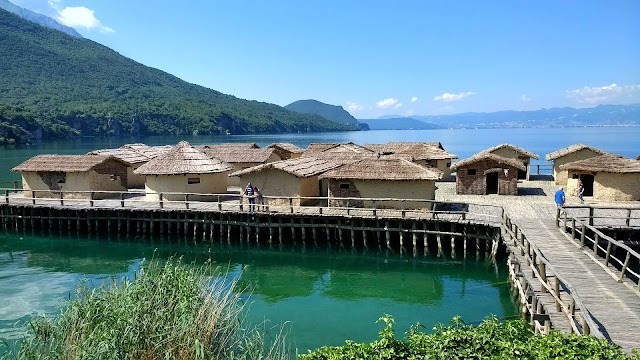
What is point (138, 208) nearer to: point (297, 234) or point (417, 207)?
point (297, 234)

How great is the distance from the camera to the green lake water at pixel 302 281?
61.7 ft

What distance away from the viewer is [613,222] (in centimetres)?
2425

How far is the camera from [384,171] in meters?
28.6

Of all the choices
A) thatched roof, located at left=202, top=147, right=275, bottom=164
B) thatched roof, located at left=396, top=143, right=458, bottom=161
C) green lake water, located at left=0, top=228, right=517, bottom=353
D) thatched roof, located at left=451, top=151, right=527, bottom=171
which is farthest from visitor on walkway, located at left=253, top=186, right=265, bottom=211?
thatched roof, located at left=396, top=143, right=458, bottom=161

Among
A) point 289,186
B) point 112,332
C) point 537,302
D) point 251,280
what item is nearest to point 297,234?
point 289,186

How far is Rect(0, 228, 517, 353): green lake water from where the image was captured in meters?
18.8

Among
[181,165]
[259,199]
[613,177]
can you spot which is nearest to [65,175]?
[181,165]

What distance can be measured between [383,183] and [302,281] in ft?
25.6

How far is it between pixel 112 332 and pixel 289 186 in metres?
19.0

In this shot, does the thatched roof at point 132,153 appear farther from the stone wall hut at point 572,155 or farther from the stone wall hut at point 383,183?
the stone wall hut at point 572,155

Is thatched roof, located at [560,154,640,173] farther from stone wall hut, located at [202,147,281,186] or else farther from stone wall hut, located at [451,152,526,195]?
stone wall hut, located at [202,147,281,186]

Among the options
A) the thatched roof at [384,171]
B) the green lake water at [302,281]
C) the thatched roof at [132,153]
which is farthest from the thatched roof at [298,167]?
the thatched roof at [132,153]

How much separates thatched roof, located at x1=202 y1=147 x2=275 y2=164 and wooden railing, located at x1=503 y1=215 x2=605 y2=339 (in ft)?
79.3

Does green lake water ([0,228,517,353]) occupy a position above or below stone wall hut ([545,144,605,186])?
below
